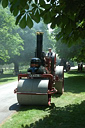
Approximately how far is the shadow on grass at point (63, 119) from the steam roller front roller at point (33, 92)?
1.88 ft

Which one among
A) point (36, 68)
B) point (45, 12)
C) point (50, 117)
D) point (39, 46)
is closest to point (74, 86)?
point (39, 46)

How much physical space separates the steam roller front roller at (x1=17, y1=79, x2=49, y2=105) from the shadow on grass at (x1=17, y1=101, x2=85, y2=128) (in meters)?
0.57

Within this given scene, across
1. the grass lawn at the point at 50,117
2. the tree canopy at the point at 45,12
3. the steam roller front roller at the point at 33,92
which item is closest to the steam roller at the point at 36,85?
the steam roller front roller at the point at 33,92

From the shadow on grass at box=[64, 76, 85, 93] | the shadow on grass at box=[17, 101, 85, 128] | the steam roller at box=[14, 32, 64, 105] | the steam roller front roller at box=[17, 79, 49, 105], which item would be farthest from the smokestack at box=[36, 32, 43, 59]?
the shadow on grass at box=[64, 76, 85, 93]

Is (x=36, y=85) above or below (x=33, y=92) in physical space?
above

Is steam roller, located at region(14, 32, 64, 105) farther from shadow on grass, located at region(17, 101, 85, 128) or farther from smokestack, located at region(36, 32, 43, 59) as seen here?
shadow on grass, located at region(17, 101, 85, 128)

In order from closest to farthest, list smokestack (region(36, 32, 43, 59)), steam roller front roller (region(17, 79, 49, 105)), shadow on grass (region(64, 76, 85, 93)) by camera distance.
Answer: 1. steam roller front roller (region(17, 79, 49, 105))
2. smokestack (region(36, 32, 43, 59))
3. shadow on grass (region(64, 76, 85, 93))

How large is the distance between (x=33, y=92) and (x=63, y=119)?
1.70 m

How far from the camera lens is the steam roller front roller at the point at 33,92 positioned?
22.0 ft

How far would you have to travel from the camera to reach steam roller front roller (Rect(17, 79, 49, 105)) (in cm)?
670

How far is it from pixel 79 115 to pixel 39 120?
1452 millimetres

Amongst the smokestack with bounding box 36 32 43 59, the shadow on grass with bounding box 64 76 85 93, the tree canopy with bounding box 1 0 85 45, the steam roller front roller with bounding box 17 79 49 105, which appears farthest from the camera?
the shadow on grass with bounding box 64 76 85 93

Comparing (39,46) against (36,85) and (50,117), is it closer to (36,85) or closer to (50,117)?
(36,85)

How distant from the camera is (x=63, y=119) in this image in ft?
18.1
